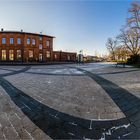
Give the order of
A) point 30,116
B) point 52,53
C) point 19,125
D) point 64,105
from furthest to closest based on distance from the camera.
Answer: point 52,53, point 64,105, point 30,116, point 19,125

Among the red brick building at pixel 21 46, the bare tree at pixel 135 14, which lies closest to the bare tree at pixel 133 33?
the bare tree at pixel 135 14

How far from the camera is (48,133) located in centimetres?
278

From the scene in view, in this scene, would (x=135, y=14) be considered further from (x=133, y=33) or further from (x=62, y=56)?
(x=62, y=56)

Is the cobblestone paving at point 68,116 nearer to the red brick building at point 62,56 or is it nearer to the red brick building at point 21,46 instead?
the red brick building at point 21,46

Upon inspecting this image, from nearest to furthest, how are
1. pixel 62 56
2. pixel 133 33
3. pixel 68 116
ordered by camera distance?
1. pixel 68 116
2. pixel 133 33
3. pixel 62 56

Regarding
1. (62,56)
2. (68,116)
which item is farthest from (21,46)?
(68,116)

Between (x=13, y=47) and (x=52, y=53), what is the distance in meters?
10.8

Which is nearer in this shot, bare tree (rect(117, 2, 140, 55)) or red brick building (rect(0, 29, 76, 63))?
bare tree (rect(117, 2, 140, 55))

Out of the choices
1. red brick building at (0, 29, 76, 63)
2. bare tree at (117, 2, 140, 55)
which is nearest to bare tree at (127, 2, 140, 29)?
bare tree at (117, 2, 140, 55)

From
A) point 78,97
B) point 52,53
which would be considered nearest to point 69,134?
point 78,97

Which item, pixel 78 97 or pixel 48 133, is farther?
pixel 78 97

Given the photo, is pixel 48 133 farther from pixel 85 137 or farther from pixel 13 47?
pixel 13 47

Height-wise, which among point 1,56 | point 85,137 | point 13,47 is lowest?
point 85,137

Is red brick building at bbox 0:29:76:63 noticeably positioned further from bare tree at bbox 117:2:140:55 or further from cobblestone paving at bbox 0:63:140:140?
cobblestone paving at bbox 0:63:140:140
